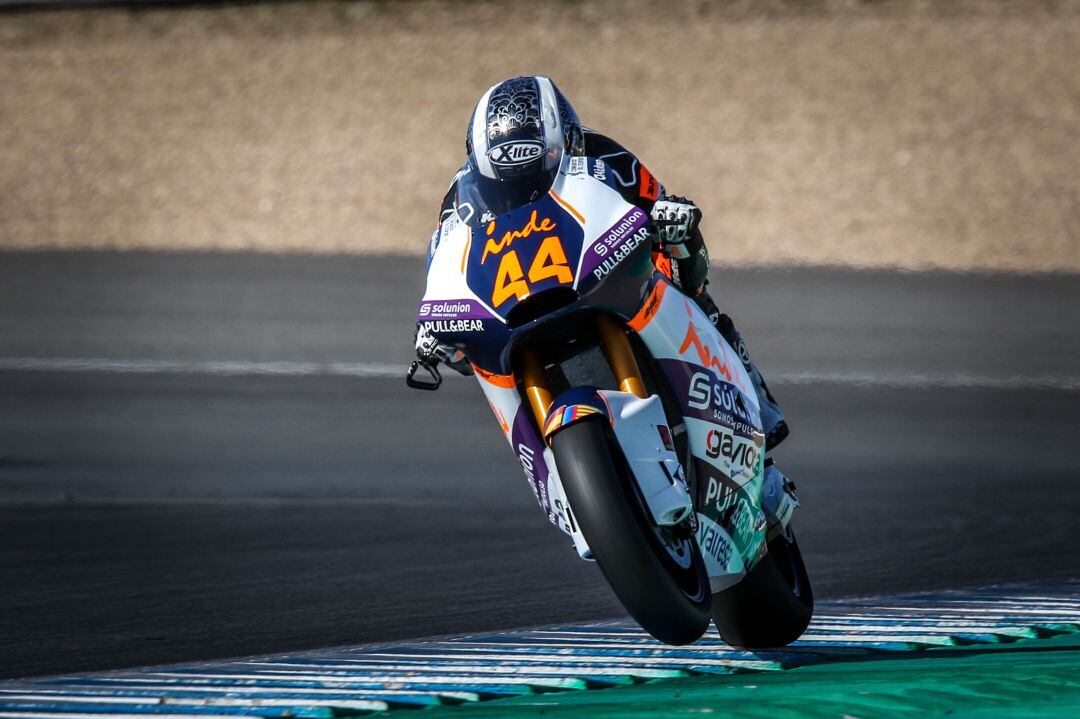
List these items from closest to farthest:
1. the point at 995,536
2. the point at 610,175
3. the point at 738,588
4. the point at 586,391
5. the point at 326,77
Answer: the point at 586,391, the point at 610,175, the point at 738,588, the point at 995,536, the point at 326,77

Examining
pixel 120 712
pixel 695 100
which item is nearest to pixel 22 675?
pixel 120 712

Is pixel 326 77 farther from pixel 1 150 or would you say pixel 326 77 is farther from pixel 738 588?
pixel 738 588

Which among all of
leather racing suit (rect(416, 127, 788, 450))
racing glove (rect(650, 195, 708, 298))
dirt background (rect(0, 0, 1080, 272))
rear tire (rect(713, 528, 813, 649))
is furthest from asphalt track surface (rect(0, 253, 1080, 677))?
racing glove (rect(650, 195, 708, 298))

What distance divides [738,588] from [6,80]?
626 inches

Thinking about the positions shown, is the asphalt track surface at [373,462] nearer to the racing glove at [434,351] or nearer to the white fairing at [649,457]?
the racing glove at [434,351]

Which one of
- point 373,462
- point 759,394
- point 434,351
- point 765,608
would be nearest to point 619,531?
point 434,351

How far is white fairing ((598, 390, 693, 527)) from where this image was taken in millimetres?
4102

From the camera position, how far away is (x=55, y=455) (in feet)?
28.6

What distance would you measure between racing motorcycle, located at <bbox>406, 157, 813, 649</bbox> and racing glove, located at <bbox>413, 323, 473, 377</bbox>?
0.07 meters

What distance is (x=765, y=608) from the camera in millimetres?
5027

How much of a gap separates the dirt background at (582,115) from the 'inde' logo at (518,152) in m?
9.52

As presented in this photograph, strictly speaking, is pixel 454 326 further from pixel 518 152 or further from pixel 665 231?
pixel 665 231

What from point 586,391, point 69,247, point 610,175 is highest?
point 69,247

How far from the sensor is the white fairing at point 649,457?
4102 mm
